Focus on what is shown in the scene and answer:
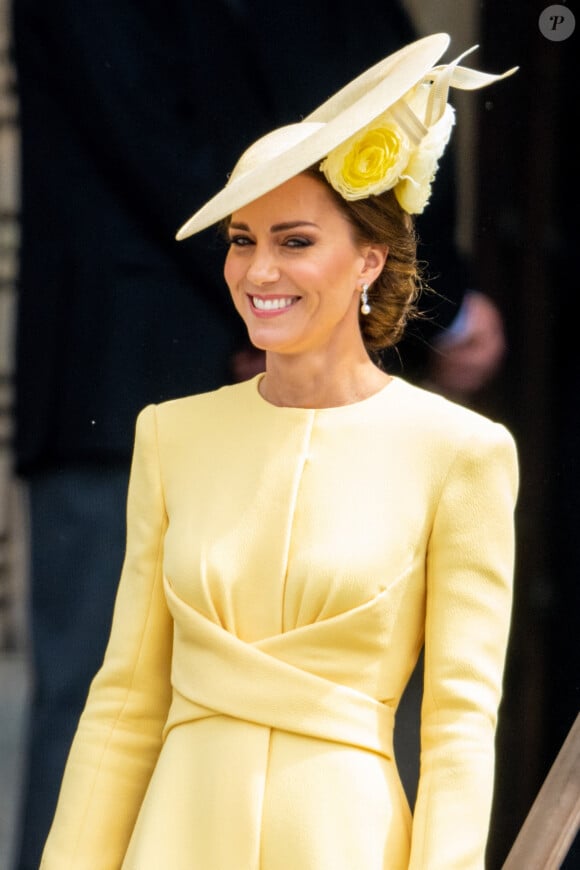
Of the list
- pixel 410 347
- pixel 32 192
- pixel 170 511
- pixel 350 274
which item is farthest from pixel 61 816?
pixel 32 192

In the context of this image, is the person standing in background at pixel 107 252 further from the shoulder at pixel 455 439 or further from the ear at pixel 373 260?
the shoulder at pixel 455 439

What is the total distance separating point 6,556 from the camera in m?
3.78

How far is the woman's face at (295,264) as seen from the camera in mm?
2414

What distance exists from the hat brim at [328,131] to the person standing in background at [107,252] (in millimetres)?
812

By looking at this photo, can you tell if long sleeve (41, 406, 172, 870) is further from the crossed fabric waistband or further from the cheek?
the cheek

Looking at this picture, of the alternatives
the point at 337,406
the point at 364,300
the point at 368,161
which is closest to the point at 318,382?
the point at 337,406

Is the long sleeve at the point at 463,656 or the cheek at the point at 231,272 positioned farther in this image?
the cheek at the point at 231,272

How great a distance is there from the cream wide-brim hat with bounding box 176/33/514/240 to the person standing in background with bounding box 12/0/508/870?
0.80 metres

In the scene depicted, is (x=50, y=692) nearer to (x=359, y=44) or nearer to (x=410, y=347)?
(x=410, y=347)

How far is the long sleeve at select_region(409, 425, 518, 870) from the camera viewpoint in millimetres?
2273

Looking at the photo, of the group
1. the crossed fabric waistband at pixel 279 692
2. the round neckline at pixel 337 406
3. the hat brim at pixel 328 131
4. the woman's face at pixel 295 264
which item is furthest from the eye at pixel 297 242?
the crossed fabric waistband at pixel 279 692

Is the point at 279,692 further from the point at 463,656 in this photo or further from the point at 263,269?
the point at 263,269

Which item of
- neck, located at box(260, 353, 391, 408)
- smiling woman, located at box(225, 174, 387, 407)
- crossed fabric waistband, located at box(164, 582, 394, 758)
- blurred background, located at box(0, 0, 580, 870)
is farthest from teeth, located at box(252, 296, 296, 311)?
blurred background, located at box(0, 0, 580, 870)

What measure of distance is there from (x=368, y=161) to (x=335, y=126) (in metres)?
0.08
